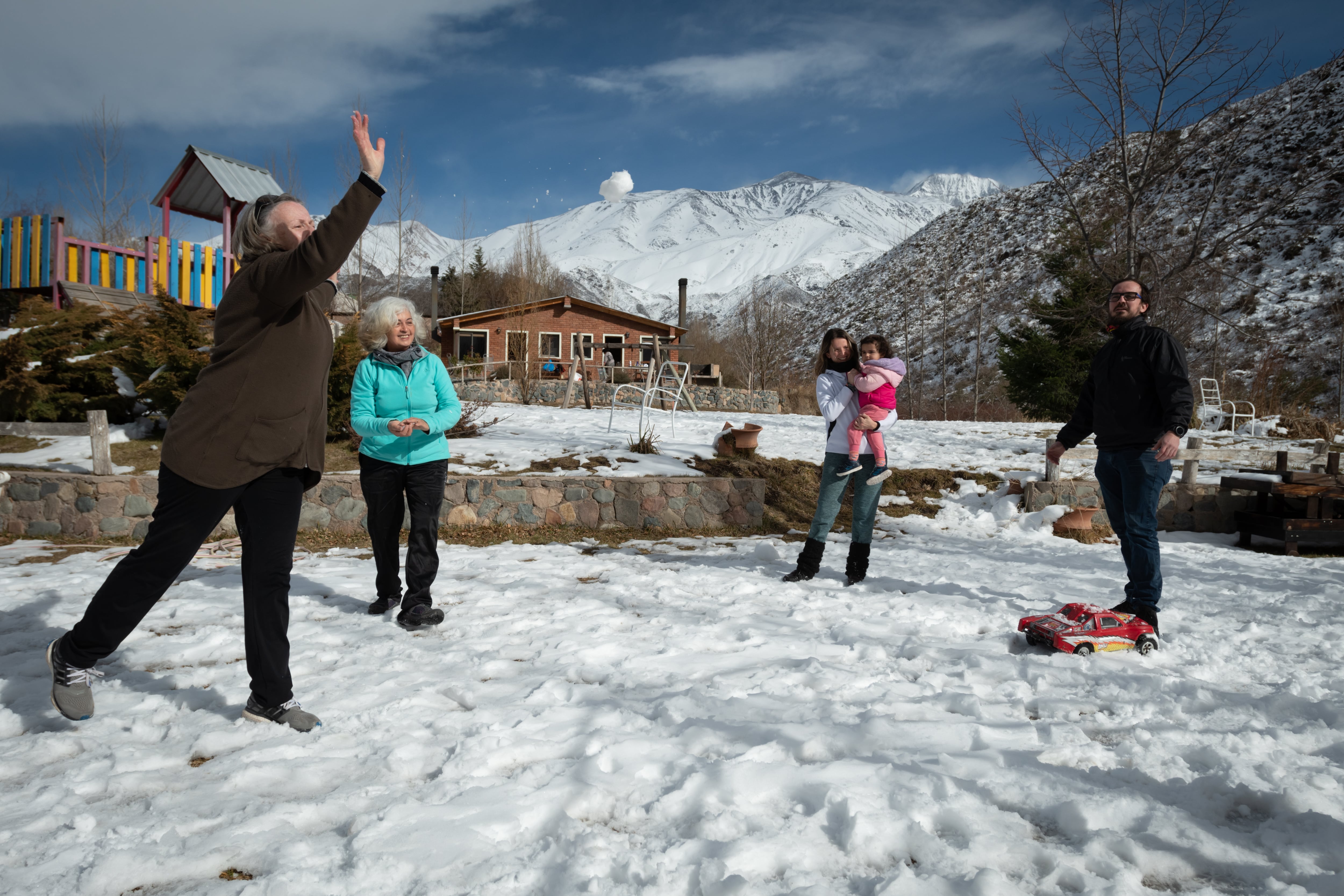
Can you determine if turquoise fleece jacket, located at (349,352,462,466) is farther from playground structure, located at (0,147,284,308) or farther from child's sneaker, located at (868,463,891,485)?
playground structure, located at (0,147,284,308)

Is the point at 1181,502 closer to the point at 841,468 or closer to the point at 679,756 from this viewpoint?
the point at 841,468

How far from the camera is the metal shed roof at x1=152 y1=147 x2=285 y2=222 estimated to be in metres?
13.6

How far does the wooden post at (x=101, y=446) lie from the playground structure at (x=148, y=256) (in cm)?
555

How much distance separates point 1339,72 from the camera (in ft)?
158

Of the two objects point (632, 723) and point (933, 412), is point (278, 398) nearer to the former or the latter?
point (632, 723)

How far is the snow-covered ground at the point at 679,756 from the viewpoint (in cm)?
175

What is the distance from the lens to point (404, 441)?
12.3ft

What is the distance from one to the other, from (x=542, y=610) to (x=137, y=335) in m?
6.33

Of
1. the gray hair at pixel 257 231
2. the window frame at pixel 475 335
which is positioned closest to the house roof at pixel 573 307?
the window frame at pixel 475 335

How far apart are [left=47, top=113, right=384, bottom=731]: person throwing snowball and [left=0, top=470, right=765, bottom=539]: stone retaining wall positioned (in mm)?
3616

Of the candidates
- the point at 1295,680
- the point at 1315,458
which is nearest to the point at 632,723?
the point at 1295,680

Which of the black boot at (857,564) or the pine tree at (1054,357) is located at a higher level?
the pine tree at (1054,357)

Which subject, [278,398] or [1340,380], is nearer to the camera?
[278,398]

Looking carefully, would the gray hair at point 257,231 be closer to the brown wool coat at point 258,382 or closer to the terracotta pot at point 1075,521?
the brown wool coat at point 258,382
